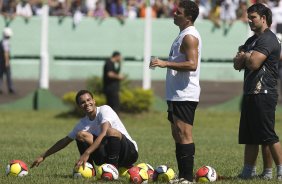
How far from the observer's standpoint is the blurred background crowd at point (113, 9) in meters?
34.5

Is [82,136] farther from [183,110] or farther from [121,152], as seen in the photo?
[183,110]

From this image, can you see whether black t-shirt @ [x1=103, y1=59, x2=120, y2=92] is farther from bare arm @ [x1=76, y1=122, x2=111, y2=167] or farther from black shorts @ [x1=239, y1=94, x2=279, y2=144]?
black shorts @ [x1=239, y1=94, x2=279, y2=144]

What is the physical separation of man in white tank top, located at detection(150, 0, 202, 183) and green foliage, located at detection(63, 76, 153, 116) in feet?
47.3

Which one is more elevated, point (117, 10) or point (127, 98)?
point (117, 10)

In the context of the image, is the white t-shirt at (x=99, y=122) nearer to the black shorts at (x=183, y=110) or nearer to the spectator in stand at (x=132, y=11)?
the black shorts at (x=183, y=110)

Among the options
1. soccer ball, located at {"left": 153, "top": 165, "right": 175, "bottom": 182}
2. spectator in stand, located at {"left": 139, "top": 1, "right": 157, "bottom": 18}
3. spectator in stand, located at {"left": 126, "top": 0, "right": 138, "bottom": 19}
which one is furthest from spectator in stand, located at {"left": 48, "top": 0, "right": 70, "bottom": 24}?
soccer ball, located at {"left": 153, "top": 165, "right": 175, "bottom": 182}

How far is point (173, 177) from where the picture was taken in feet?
40.5

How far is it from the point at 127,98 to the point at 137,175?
48.1 ft

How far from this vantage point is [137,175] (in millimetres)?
12000

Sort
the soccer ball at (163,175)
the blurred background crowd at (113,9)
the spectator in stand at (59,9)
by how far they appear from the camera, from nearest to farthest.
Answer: the soccer ball at (163,175), the blurred background crowd at (113,9), the spectator in stand at (59,9)

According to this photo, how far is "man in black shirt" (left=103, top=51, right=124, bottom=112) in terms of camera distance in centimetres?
2600

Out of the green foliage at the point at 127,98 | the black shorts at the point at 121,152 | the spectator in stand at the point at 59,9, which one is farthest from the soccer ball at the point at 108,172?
the spectator in stand at the point at 59,9

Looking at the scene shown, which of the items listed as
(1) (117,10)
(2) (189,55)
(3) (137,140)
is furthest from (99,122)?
(1) (117,10)

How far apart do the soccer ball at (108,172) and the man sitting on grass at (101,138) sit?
0.94 feet
